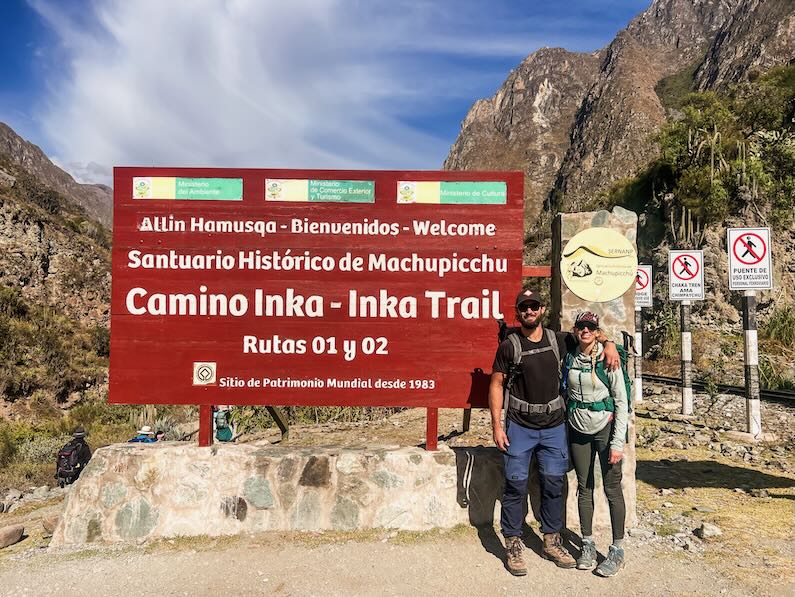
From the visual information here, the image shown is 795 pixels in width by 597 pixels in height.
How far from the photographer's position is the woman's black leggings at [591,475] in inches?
155

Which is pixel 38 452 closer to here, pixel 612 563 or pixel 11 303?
pixel 612 563

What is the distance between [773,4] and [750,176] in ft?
277

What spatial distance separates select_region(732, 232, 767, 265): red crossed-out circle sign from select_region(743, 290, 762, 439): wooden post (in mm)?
610

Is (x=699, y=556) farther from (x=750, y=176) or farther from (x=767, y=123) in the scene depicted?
(x=767, y=123)

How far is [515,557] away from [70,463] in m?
7.10

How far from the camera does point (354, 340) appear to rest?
5035mm

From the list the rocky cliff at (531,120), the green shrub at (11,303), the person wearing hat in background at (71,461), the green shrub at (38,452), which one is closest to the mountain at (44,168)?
the green shrub at (11,303)

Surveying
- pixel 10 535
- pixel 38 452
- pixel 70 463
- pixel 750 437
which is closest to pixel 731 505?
pixel 750 437

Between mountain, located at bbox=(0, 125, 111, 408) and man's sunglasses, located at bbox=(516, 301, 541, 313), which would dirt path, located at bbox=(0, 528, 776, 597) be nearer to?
man's sunglasses, located at bbox=(516, 301, 541, 313)

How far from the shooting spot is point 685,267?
1095 cm

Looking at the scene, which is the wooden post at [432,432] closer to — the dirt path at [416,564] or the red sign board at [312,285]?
the red sign board at [312,285]

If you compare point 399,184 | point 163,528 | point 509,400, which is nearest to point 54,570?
point 163,528

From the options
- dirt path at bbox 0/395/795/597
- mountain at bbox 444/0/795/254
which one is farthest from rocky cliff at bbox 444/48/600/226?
dirt path at bbox 0/395/795/597

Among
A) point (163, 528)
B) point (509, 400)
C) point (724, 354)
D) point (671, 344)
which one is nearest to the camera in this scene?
point (509, 400)
